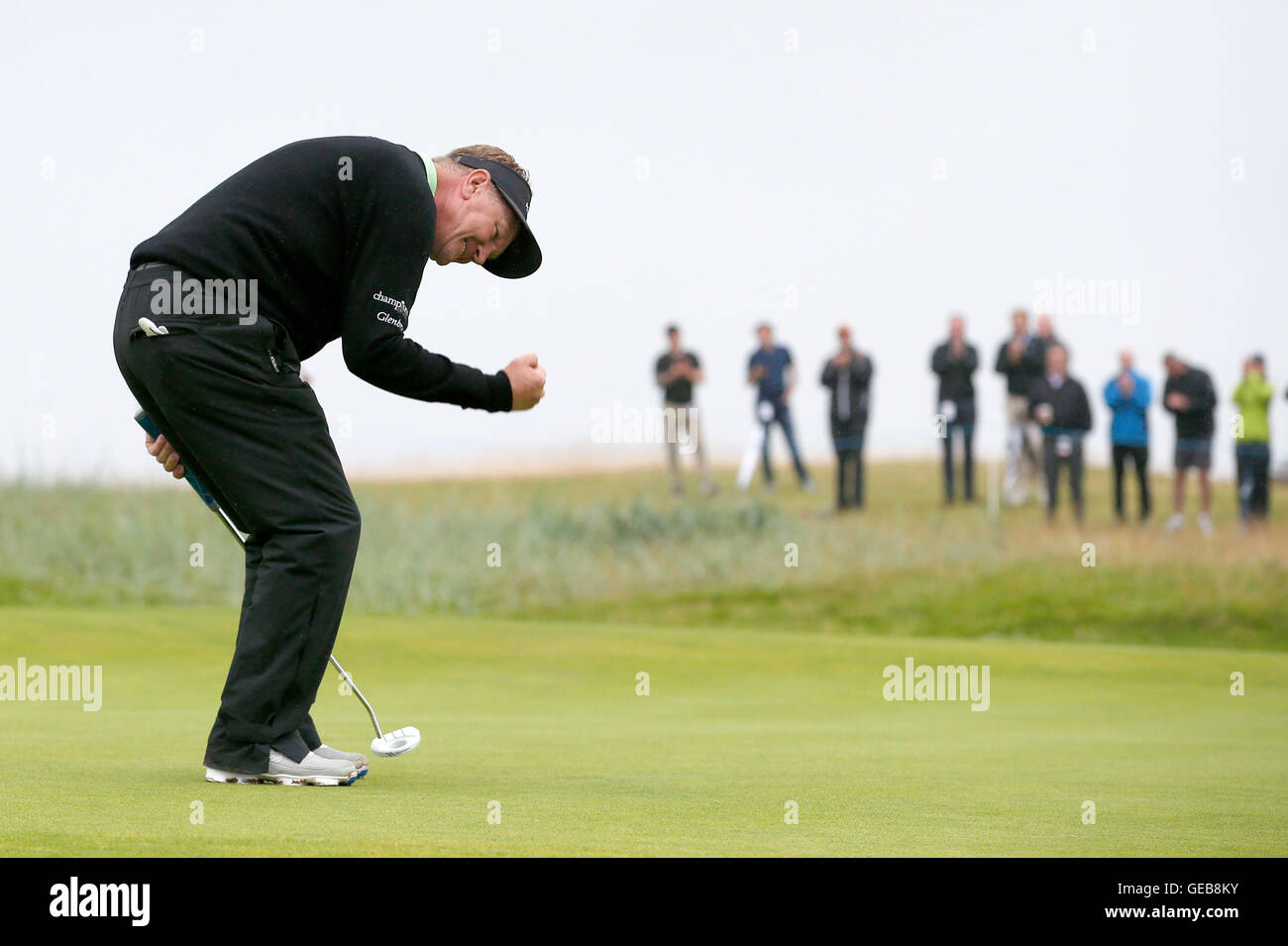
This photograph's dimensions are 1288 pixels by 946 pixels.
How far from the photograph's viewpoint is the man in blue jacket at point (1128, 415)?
18.6m

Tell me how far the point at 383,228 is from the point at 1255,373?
16.3 meters

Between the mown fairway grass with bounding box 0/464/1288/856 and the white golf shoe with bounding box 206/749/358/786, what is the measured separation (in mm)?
91

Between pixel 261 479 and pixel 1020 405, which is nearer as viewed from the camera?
pixel 261 479

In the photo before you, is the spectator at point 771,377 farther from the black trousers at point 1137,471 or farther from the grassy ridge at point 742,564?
the black trousers at point 1137,471

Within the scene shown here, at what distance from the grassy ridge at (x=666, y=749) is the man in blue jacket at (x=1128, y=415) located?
4805 millimetres

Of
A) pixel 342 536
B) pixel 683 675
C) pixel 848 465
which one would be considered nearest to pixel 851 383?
pixel 848 465

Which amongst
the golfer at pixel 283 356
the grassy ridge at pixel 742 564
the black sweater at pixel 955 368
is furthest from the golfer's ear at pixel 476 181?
the black sweater at pixel 955 368

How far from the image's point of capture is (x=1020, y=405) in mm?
19750

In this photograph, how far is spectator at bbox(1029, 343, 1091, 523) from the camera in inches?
753

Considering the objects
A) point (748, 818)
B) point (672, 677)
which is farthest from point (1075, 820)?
point (672, 677)

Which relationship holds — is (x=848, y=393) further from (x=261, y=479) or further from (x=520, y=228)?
(x=261, y=479)

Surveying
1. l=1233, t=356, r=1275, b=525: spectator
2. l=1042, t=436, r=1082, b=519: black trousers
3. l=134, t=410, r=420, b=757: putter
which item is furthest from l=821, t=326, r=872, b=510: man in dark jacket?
l=134, t=410, r=420, b=757: putter

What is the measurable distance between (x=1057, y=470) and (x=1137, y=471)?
0.88 metres
